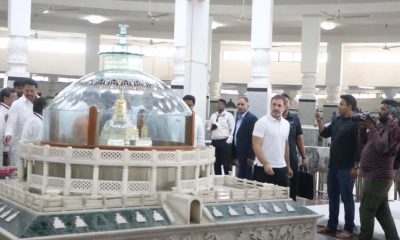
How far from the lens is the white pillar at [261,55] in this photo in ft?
38.5

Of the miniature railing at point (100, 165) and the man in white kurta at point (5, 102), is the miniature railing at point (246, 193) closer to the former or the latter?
the miniature railing at point (100, 165)

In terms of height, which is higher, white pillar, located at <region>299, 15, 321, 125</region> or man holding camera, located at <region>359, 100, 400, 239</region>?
white pillar, located at <region>299, 15, 321, 125</region>

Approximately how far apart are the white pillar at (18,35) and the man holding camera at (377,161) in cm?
665

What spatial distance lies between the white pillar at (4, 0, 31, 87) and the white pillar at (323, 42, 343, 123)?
12674 millimetres

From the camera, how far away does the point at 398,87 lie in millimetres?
25500

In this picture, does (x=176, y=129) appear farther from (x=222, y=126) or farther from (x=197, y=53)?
(x=197, y=53)

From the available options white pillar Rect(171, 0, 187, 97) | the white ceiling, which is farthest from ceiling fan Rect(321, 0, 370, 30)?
white pillar Rect(171, 0, 187, 97)

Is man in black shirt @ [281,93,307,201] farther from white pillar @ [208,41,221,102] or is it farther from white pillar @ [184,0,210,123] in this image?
white pillar @ [208,41,221,102]

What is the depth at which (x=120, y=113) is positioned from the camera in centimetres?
455

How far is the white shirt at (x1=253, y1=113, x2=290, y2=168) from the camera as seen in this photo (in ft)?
20.6

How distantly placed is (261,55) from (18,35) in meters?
4.63

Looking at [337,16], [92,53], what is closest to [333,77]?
[337,16]

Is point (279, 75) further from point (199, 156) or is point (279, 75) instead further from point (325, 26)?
point (199, 156)

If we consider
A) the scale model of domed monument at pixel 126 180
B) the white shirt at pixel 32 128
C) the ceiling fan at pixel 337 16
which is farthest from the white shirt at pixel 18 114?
the ceiling fan at pixel 337 16
